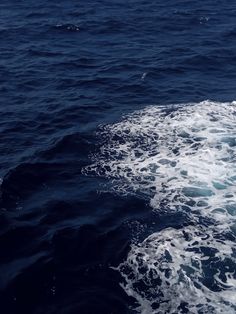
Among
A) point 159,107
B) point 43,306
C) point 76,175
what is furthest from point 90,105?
point 43,306

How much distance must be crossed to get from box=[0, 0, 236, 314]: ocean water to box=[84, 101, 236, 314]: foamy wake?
98mm

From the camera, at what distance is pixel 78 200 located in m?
34.2

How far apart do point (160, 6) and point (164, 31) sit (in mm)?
14307

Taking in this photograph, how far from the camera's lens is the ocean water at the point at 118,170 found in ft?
86.8

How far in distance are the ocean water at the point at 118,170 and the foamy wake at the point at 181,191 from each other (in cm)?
10

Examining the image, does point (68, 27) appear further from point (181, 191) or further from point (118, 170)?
point (181, 191)

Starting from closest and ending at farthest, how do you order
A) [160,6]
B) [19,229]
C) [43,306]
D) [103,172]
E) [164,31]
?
[43,306] < [19,229] < [103,172] < [164,31] < [160,6]

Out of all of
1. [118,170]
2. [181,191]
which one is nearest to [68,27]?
[118,170]

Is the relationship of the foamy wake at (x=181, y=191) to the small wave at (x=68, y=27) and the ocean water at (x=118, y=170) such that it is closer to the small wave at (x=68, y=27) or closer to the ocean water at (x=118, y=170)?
the ocean water at (x=118, y=170)

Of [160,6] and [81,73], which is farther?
[160,6]

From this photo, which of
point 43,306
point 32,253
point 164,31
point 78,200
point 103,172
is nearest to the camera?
point 43,306

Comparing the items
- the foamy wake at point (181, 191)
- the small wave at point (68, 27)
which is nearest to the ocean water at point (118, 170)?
the foamy wake at point (181, 191)

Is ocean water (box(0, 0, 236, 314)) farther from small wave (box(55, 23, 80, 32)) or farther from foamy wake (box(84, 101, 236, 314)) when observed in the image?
small wave (box(55, 23, 80, 32))

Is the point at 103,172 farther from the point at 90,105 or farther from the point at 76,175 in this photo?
the point at 90,105
